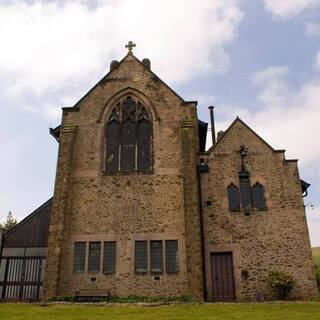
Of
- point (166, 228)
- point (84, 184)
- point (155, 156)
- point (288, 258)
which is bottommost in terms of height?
point (288, 258)

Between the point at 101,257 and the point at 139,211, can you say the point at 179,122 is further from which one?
the point at 101,257

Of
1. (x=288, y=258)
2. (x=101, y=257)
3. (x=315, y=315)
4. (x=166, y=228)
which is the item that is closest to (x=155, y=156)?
(x=166, y=228)

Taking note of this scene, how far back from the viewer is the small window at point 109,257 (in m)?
19.9

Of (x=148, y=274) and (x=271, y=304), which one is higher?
(x=148, y=274)

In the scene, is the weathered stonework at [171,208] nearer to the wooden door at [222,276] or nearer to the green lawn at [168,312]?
the wooden door at [222,276]

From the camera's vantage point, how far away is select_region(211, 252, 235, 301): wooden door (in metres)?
19.4

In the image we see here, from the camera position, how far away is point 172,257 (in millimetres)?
19938

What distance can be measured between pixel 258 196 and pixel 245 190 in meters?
0.73

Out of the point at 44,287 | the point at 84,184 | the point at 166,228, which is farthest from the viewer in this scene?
the point at 84,184

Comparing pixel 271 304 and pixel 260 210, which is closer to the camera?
pixel 271 304

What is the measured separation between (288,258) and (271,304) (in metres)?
4.05

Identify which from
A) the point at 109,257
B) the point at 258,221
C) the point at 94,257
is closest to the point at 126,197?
the point at 109,257

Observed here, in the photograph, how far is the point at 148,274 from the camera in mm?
19609

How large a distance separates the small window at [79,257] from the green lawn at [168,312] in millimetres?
3535
